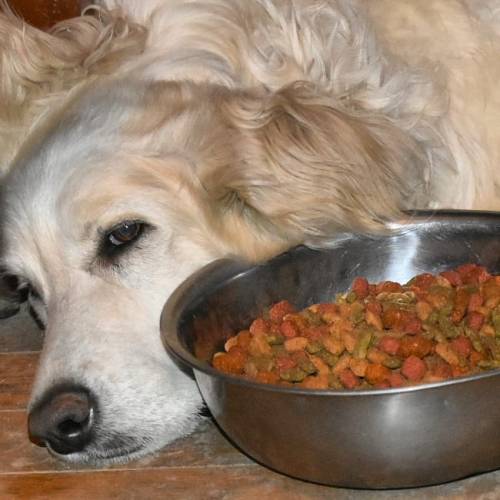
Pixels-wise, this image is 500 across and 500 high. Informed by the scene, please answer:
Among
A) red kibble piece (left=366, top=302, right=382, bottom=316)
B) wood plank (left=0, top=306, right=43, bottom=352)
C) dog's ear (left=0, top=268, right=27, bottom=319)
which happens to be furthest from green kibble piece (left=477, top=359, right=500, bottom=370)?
dog's ear (left=0, top=268, right=27, bottom=319)

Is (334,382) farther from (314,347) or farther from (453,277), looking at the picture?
(453,277)

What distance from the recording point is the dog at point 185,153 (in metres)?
1.83

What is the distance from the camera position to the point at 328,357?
1.70 metres

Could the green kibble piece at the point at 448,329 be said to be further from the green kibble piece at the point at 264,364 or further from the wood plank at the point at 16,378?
the wood plank at the point at 16,378

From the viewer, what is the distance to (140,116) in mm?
1928

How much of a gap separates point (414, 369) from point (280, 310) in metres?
0.38

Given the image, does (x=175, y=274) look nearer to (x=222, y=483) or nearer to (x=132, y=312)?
(x=132, y=312)

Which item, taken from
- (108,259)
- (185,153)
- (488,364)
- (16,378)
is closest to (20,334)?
(16,378)

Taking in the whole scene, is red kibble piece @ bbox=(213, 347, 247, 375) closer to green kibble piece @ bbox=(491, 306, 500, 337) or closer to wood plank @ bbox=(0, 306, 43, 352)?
green kibble piece @ bbox=(491, 306, 500, 337)

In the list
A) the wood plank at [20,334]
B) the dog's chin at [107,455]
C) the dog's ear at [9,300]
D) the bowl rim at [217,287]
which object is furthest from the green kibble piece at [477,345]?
the dog's ear at [9,300]

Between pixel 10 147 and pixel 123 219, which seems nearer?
pixel 123 219

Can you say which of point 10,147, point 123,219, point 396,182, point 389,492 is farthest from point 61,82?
point 389,492

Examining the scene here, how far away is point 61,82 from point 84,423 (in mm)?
700

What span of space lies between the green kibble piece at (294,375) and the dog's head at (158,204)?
0.24 m
